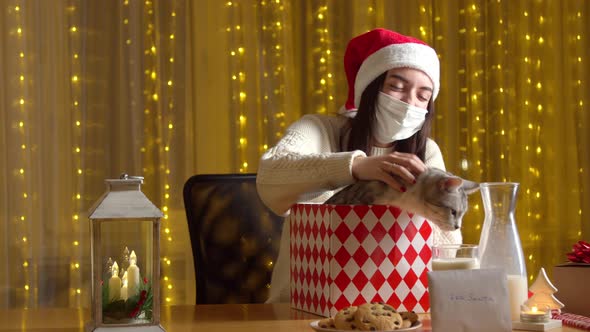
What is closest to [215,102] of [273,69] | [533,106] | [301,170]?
[273,69]

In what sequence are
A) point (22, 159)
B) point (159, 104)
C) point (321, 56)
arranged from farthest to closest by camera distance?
point (321, 56)
point (159, 104)
point (22, 159)

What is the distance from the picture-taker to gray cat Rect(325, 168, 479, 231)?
4.47 ft

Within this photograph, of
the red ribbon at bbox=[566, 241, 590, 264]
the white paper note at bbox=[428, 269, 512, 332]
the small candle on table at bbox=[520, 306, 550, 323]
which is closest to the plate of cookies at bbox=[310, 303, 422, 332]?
the white paper note at bbox=[428, 269, 512, 332]

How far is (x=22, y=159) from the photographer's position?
3.18 m

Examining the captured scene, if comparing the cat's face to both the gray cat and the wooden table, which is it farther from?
the wooden table

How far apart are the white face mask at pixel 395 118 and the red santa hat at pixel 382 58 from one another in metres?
0.07

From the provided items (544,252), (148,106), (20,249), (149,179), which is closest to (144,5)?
(148,106)

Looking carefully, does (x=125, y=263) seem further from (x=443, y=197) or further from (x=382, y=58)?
(x=382, y=58)

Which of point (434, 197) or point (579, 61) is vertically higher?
point (579, 61)

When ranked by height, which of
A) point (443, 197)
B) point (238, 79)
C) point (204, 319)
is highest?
point (238, 79)

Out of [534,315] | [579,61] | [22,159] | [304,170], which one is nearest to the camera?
[534,315]

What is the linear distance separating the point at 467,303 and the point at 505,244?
0.54 ft

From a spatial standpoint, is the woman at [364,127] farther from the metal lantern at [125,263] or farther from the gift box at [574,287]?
the metal lantern at [125,263]

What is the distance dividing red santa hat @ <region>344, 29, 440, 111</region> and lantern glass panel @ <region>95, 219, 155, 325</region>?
2.98 ft
